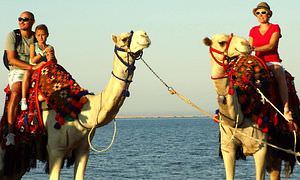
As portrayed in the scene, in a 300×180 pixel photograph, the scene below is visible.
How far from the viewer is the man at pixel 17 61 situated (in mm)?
10969

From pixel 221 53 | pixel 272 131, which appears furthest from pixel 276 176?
pixel 221 53

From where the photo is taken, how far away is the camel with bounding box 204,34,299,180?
9891 millimetres

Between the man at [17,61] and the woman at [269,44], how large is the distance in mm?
3702

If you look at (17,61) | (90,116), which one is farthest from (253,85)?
(17,61)

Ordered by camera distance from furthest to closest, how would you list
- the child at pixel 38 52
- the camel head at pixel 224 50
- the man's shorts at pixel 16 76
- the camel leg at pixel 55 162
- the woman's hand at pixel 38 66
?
the man's shorts at pixel 16 76 → the woman's hand at pixel 38 66 → the child at pixel 38 52 → the camel leg at pixel 55 162 → the camel head at pixel 224 50

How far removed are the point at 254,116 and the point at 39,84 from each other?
3.38 metres

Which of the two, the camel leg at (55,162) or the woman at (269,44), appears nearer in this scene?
the camel leg at (55,162)

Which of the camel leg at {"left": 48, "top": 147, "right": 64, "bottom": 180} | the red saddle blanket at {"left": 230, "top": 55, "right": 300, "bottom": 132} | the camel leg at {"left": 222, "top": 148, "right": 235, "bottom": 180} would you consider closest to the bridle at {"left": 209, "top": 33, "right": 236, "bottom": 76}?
the red saddle blanket at {"left": 230, "top": 55, "right": 300, "bottom": 132}

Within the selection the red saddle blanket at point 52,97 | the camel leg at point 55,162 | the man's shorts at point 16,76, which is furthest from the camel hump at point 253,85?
the man's shorts at point 16,76

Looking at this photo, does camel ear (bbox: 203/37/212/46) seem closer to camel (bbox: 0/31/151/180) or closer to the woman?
camel (bbox: 0/31/151/180)

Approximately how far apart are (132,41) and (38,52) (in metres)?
1.85

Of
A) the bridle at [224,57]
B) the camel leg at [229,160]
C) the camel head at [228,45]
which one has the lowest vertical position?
the camel leg at [229,160]

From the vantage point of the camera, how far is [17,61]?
36.1 ft

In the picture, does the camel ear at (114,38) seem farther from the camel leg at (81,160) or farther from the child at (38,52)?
the camel leg at (81,160)
